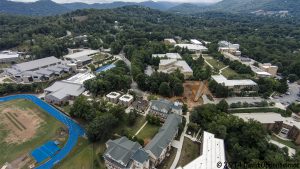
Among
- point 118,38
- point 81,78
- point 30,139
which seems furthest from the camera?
point 118,38

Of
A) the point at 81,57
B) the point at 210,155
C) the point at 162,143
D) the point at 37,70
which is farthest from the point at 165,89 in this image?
the point at 37,70

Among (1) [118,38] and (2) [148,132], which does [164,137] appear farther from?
(1) [118,38]

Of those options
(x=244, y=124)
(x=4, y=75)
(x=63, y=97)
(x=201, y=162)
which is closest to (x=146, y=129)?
(x=201, y=162)

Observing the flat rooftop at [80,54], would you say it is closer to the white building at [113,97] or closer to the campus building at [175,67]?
the campus building at [175,67]

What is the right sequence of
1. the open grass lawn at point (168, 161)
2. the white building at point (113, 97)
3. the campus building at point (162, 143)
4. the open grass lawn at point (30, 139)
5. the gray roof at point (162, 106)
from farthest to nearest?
the white building at point (113, 97) → the gray roof at point (162, 106) → the open grass lawn at point (30, 139) → the open grass lawn at point (168, 161) → the campus building at point (162, 143)

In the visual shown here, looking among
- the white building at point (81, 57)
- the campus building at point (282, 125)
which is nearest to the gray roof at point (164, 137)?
the campus building at point (282, 125)

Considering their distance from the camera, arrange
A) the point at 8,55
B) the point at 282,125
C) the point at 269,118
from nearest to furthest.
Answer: the point at 282,125 < the point at 269,118 < the point at 8,55

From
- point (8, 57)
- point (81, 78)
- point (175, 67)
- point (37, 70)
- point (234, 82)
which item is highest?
point (175, 67)
